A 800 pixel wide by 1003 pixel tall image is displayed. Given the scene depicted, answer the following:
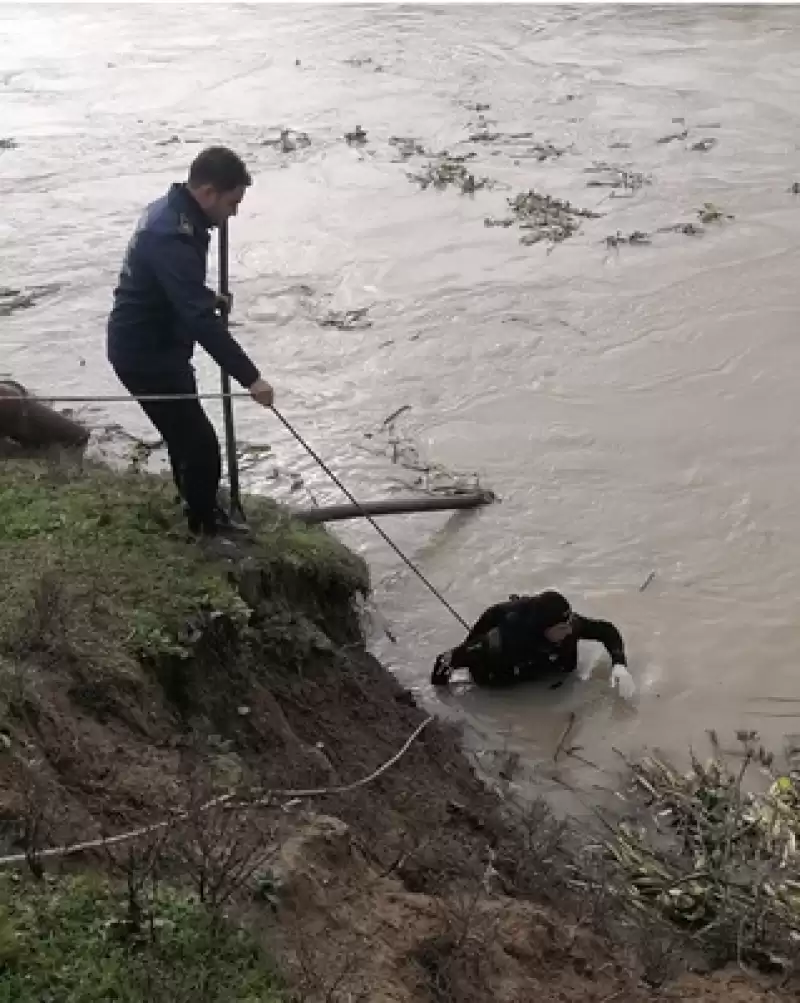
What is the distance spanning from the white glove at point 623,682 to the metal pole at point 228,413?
7.77ft

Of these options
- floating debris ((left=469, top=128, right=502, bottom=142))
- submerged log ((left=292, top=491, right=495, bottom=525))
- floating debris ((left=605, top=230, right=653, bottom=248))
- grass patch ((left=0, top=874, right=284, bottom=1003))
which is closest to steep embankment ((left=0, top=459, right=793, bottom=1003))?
grass patch ((left=0, top=874, right=284, bottom=1003))

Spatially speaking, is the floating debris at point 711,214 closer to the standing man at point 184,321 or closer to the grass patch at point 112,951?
the standing man at point 184,321

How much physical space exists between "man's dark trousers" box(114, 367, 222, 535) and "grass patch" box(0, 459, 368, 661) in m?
0.30

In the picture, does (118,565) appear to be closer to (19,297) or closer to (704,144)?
(19,297)

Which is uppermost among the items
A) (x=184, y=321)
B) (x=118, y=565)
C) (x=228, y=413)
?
(x=184, y=321)

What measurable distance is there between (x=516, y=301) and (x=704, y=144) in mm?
5648

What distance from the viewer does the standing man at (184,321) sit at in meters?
5.35

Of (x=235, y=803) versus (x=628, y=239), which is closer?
(x=235, y=803)

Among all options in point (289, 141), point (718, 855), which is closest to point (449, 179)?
point (289, 141)

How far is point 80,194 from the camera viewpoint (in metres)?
15.5

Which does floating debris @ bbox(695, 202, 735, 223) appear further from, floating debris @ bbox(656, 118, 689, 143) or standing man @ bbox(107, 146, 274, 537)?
standing man @ bbox(107, 146, 274, 537)

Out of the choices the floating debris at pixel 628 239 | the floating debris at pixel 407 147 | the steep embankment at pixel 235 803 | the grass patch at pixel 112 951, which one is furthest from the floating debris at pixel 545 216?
the grass patch at pixel 112 951

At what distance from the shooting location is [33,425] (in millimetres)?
8062

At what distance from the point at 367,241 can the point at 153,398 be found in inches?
333
